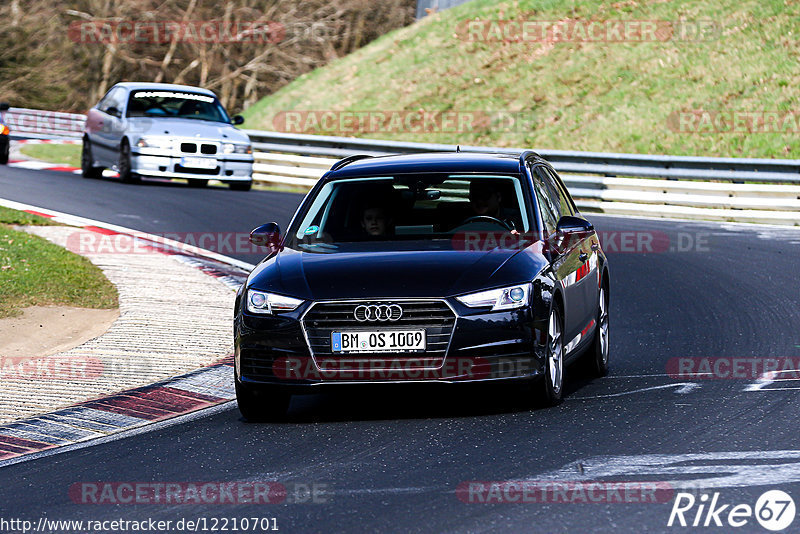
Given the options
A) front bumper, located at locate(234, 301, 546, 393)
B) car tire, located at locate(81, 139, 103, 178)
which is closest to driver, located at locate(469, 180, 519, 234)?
front bumper, located at locate(234, 301, 546, 393)

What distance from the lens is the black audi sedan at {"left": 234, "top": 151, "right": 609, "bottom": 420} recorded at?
761 centimetres

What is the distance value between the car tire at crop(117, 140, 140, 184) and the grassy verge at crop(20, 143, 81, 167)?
20.2 feet

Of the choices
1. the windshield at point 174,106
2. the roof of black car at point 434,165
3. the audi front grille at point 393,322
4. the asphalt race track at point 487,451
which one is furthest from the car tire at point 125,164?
the audi front grille at point 393,322

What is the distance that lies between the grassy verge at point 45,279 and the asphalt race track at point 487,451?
419 centimetres

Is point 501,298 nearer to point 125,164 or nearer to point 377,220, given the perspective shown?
point 377,220

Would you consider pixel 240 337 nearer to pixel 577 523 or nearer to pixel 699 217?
pixel 577 523

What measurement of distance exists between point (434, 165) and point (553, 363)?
1.79 m

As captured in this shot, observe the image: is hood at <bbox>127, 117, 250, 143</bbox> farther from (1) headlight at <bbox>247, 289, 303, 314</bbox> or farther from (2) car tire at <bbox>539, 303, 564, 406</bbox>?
(2) car tire at <bbox>539, 303, 564, 406</bbox>

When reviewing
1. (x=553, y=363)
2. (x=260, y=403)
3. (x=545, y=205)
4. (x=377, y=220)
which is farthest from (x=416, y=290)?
(x=545, y=205)

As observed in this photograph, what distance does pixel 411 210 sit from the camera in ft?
29.4

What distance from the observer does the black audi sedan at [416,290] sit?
761 cm

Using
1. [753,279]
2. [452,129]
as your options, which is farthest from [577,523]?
[452,129]

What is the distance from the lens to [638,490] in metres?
5.97

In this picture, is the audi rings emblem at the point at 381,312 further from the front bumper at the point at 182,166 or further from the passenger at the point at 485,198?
the front bumper at the point at 182,166
